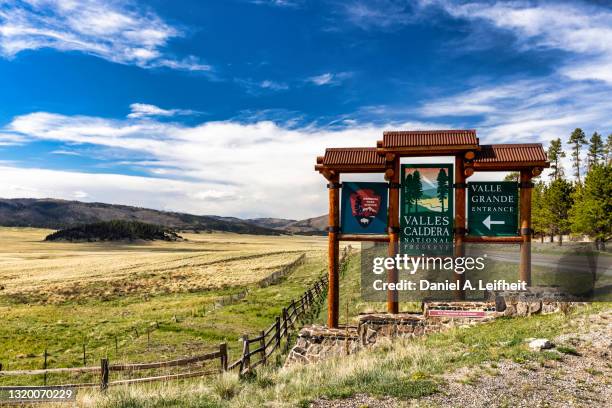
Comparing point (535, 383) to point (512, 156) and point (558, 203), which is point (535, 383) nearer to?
point (512, 156)

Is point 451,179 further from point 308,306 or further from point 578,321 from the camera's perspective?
point 308,306

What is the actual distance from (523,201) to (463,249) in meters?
2.36

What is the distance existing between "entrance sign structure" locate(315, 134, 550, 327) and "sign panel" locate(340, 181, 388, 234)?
0.18 metres

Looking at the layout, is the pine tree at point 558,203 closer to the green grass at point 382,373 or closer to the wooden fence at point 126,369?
the green grass at point 382,373

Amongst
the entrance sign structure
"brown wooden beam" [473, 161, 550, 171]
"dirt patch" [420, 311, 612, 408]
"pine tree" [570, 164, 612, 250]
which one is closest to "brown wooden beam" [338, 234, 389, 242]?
the entrance sign structure

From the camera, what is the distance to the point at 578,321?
39.1 feet

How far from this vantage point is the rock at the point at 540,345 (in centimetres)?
1038

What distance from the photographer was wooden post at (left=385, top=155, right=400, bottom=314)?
1396cm

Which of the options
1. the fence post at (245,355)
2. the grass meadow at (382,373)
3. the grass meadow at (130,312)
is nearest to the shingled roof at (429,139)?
the grass meadow at (382,373)

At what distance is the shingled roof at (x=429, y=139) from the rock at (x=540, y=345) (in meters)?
5.65

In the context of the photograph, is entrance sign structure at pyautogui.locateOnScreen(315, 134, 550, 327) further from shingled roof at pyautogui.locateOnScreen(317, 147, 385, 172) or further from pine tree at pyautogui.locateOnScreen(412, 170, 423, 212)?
pine tree at pyautogui.locateOnScreen(412, 170, 423, 212)

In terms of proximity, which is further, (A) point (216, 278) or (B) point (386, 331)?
(A) point (216, 278)

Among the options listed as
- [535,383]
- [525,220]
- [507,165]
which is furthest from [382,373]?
[507,165]

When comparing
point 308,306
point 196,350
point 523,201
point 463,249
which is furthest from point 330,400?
point 308,306
